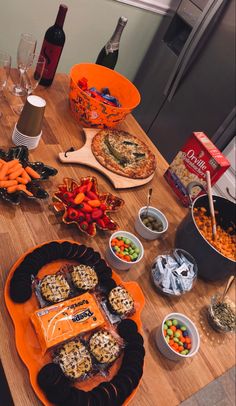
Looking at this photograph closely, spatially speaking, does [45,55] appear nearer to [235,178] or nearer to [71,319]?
[71,319]

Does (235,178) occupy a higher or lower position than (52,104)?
lower

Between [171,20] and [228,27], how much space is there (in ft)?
1.80

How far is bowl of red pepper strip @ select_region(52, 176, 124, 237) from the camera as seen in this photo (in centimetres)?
92

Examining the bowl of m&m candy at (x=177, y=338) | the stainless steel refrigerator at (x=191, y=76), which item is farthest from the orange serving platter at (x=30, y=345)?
the stainless steel refrigerator at (x=191, y=76)

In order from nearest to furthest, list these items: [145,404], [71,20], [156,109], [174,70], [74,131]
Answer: [145,404]
[74,131]
[71,20]
[174,70]
[156,109]

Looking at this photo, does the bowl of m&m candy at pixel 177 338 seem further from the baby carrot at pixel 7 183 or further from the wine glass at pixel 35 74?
the wine glass at pixel 35 74

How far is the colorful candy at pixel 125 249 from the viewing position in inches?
35.3

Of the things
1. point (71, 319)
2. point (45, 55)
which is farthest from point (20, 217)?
point (45, 55)

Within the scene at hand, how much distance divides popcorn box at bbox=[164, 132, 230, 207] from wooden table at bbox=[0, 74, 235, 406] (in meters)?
0.05

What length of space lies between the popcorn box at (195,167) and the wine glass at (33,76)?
59 centimetres

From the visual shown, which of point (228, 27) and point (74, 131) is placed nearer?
point (74, 131)

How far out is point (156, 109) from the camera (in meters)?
2.67

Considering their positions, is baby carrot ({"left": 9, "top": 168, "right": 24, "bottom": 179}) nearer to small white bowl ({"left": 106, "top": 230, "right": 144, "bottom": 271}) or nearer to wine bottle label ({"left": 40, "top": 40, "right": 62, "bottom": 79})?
small white bowl ({"left": 106, "top": 230, "right": 144, "bottom": 271})

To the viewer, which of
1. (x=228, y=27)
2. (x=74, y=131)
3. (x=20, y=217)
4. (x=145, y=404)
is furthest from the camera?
(x=228, y=27)
